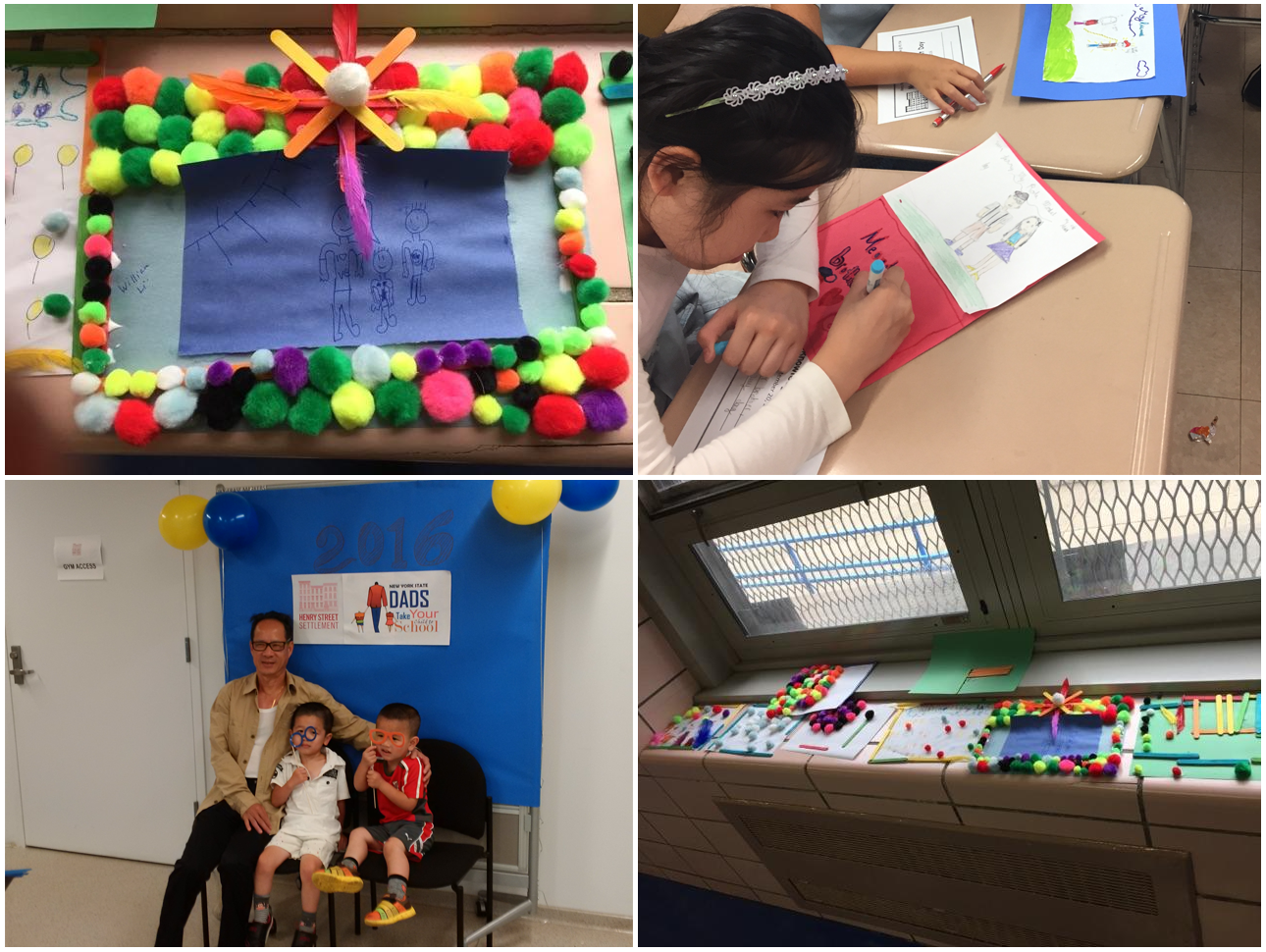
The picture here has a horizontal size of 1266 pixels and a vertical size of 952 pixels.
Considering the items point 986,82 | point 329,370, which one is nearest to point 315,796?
point 329,370

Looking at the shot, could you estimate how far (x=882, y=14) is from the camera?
53.6 inches

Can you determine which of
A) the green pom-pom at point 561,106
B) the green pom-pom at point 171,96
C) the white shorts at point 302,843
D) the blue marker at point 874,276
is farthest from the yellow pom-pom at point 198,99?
the white shorts at point 302,843

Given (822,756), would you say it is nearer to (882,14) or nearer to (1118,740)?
(1118,740)

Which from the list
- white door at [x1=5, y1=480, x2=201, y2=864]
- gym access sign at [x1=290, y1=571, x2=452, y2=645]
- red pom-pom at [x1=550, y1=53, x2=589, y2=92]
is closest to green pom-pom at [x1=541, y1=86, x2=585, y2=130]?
red pom-pom at [x1=550, y1=53, x2=589, y2=92]

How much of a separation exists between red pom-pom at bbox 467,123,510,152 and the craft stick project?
54 cm

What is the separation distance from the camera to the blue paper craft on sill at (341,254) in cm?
124

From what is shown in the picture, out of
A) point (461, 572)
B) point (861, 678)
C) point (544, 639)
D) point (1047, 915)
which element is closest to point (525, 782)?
point (544, 639)

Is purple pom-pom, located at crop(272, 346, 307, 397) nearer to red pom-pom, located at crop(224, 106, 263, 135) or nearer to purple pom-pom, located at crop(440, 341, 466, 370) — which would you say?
purple pom-pom, located at crop(440, 341, 466, 370)

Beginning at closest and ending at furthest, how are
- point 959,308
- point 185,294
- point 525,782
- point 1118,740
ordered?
point 959,308 → point 185,294 → point 1118,740 → point 525,782

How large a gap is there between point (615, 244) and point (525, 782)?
1374 mm

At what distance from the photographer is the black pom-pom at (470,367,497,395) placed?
1.22 meters

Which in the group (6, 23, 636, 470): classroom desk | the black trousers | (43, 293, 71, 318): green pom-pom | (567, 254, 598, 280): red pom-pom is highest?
(567, 254, 598, 280): red pom-pom

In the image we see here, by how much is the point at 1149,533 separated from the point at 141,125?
203 cm

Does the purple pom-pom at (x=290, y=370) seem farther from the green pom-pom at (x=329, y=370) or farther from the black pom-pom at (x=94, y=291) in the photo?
the black pom-pom at (x=94, y=291)
